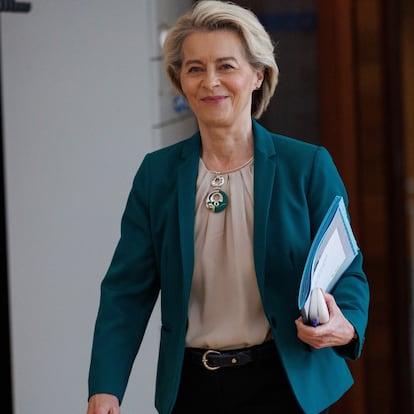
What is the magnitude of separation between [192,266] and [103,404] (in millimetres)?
350

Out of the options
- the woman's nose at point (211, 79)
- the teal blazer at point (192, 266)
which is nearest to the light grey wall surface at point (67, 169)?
the teal blazer at point (192, 266)

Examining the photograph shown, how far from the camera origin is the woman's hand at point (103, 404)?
6.70 feet

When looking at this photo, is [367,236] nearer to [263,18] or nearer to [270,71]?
[263,18]

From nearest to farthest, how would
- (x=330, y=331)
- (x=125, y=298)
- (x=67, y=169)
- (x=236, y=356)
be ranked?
(x=330, y=331)
(x=236, y=356)
(x=125, y=298)
(x=67, y=169)

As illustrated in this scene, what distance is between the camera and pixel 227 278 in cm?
201

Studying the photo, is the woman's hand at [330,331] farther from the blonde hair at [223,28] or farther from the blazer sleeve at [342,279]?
the blonde hair at [223,28]

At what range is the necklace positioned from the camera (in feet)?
6.68

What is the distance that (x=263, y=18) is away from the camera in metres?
3.47

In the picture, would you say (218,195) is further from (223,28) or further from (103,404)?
(103,404)

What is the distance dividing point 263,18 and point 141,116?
0.58 meters

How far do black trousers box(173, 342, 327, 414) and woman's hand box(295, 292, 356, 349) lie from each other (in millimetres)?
137

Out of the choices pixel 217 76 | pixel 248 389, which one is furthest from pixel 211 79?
pixel 248 389

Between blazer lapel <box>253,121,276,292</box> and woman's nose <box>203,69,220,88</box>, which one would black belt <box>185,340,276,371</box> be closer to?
blazer lapel <box>253,121,276,292</box>

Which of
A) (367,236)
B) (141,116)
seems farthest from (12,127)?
(367,236)
